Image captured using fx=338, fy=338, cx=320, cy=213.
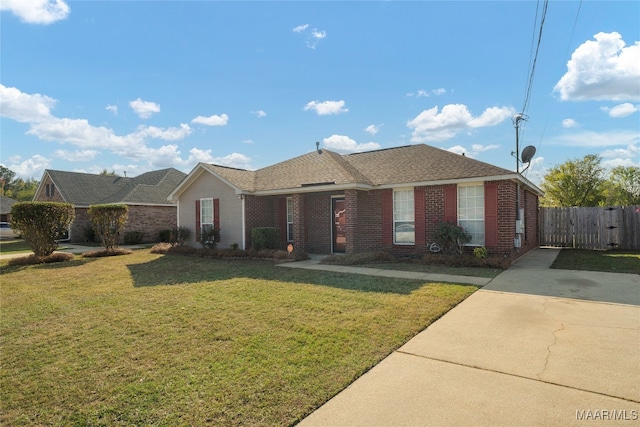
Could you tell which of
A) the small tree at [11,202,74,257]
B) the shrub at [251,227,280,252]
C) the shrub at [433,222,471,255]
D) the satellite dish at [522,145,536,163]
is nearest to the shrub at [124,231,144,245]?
the small tree at [11,202,74,257]

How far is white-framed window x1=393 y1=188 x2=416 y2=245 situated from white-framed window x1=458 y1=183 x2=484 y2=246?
159cm

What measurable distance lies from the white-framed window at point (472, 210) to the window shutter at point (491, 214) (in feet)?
0.45

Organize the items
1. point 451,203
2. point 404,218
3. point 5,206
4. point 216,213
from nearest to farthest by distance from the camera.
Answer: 1. point 451,203
2. point 404,218
3. point 216,213
4. point 5,206

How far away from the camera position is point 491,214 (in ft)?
34.2

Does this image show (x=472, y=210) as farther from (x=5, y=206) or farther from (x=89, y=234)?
(x=5, y=206)

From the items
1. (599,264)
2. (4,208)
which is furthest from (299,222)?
(4,208)

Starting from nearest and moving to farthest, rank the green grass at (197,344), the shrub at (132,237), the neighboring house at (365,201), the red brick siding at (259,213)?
the green grass at (197,344) → the neighboring house at (365,201) → the red brick siding at (259,213) → the shrub at (132,237)

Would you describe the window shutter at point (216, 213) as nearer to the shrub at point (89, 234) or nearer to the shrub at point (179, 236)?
the shrub at point (179, 236)

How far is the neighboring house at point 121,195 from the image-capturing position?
22.0 m

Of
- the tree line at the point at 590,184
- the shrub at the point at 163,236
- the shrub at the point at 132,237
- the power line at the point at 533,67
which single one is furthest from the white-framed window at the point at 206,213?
the tree line at the point at 590,184

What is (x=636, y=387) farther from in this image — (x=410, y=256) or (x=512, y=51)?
(x=512, y=51)

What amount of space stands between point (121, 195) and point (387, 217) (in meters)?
19.9

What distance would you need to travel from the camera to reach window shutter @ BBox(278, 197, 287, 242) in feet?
48.8

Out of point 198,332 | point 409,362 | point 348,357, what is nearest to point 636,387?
point 409,362
